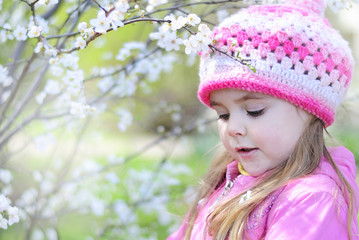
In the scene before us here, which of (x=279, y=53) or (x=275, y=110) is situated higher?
(x=279, y=53)

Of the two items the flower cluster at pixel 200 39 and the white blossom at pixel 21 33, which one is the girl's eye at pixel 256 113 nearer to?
the flower cluster at pixel 200 39

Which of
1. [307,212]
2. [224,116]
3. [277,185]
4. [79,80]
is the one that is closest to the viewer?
[307,212]

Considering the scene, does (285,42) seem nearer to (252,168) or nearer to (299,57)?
(299,57)

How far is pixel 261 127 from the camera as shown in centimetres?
149

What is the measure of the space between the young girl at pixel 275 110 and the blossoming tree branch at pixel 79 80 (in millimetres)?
84

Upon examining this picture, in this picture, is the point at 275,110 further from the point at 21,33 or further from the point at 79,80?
the point at 21,33

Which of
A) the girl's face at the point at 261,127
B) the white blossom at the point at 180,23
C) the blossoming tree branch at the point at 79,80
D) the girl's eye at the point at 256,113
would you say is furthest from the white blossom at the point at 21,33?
the girl's eye at the point at 256,113

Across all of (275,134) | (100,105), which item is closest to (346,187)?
(275,134)

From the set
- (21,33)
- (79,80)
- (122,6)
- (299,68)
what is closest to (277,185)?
(299,68)

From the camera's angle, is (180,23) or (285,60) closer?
(180,23)

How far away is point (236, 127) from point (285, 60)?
27 cm

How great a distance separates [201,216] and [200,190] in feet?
0.60

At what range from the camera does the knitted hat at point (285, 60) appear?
1.49 metres

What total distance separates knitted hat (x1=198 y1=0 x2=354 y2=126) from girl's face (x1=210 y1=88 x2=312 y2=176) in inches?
1.3
